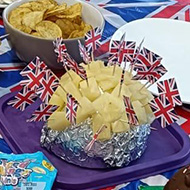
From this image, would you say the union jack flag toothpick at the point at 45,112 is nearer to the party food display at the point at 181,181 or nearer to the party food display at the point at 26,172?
the party food display at the point at 26,172

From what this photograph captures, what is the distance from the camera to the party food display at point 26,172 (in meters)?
0.86

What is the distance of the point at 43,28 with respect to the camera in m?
1.16

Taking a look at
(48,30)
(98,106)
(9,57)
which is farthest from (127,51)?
(9,57)

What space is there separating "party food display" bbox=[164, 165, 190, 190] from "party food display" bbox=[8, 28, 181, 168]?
0.10m

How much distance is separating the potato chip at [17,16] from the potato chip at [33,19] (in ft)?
0.10

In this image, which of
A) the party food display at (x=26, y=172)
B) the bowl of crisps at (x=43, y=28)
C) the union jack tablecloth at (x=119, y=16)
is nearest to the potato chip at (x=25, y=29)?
the bowl of crisps at (x=43, y=28)

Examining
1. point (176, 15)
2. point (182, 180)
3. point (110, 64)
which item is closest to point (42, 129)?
point (110, 64)

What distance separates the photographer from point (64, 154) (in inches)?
37.4

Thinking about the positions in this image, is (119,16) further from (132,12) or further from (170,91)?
(170,91)

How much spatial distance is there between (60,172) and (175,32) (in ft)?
2.06

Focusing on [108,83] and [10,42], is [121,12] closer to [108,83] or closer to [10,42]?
[10,42]

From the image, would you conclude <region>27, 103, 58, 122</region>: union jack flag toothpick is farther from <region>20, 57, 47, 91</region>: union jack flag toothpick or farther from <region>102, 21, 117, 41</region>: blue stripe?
<region>102, 21, 117, 41</region>: blue stripe

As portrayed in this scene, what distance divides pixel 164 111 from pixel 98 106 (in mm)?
116

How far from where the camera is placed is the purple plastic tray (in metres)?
0.93
